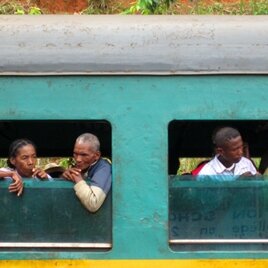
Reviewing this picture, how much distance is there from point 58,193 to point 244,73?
109 cm

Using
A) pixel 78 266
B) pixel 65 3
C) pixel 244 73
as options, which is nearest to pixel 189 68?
pixel 244 73

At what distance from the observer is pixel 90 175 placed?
223 inches

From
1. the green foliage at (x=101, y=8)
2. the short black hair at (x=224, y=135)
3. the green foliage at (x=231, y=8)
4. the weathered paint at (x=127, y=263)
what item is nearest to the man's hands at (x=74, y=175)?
the weathered paint at (x=127, y=263)

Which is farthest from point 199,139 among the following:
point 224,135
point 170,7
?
point 170,7

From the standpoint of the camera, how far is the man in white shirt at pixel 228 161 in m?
5.67

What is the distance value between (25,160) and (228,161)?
40.1 inches

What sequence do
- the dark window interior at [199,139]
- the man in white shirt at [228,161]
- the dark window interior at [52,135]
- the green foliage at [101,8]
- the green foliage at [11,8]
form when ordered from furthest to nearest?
the green foliage at [101,8], the green foliage at [11,8], the dark window interior at [52,135], the dark window interior at [199,139], the man in white shirt at [228,161]

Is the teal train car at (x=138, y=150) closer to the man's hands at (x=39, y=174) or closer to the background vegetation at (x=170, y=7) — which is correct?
the man's hands at (x=39, y=174)

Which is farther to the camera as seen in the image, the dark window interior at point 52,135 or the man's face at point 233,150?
the dark window interior at point 52,135

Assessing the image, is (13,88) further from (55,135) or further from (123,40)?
(55,135)

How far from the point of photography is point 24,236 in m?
5.62

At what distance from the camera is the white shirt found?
18.7 ft

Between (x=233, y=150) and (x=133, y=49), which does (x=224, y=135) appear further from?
(x=133, y=49)

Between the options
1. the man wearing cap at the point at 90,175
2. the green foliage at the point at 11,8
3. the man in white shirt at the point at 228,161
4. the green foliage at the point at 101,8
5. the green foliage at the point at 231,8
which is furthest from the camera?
the green foliage at the point at 101,8
